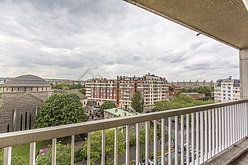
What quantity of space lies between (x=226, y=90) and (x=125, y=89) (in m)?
2.20

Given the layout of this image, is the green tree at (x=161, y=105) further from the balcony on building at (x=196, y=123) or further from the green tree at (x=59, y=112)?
the green tree at (x=59, y=112)

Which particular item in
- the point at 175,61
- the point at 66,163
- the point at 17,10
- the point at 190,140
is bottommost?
the point at 190,140

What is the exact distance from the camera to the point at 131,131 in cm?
104

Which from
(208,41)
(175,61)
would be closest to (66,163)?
(175,61)

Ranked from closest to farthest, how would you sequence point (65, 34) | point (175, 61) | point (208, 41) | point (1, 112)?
point (1, 112), point (65, 34), point (175, 61), point (208, 41)

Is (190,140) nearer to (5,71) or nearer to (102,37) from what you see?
(102,37)

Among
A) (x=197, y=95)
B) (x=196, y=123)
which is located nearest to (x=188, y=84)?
(x=197, y=95)

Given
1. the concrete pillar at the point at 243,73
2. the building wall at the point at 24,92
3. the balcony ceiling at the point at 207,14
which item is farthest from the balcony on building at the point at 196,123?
the concrete pillar at the point at 243,73

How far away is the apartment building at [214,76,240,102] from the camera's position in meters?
2.10

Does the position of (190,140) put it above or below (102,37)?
below

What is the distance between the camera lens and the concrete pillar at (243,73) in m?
2.77

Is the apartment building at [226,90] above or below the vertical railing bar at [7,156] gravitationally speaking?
above

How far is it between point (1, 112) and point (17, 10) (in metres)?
0.69

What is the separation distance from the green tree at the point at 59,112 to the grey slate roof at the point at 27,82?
0.13m
